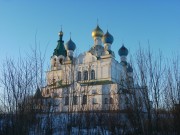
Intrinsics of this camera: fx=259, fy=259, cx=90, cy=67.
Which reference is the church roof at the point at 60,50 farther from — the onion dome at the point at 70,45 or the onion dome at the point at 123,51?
the onion dome at the point at 123,51

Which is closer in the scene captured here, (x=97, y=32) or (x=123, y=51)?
(x=123, y=51)

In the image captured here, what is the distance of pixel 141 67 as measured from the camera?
7465 millimetres

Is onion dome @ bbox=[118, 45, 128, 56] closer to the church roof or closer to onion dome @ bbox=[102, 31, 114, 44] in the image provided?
onion dome @ bbox=[102, 31, 114, 44]

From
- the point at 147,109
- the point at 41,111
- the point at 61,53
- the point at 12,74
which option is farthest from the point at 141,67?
the point at 61,53

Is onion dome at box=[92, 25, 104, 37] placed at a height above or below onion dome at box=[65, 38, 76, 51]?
above

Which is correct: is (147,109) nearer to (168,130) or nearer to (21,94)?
(168,130)

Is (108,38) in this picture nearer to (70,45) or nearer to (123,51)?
(123,51)

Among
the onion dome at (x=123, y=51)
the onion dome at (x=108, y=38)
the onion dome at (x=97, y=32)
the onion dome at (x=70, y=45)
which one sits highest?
the onion dome at (x=97, y=32)

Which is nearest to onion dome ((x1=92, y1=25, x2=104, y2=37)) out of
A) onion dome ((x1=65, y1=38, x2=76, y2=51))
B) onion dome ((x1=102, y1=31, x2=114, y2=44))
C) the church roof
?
onion dome ((x1=102, y1=31, x2=114, y2=44))

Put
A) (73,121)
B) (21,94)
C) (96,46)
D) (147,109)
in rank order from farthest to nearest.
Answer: (96,46), (73,121), (147,109), (21,94)

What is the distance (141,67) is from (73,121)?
2.62 m

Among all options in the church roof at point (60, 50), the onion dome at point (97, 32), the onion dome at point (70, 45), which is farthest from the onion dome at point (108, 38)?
the church roof at point (60, 50)

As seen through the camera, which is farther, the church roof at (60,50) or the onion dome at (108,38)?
the church roof at (60,50)

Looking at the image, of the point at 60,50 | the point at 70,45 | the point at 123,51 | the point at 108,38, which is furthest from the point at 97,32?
the point at 60,50
